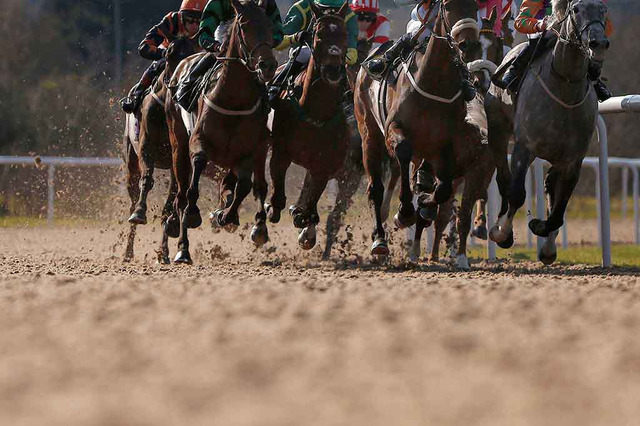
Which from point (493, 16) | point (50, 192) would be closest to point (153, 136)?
point (493, 16)

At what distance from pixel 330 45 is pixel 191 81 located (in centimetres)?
108

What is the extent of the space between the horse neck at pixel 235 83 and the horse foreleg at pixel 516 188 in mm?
1706

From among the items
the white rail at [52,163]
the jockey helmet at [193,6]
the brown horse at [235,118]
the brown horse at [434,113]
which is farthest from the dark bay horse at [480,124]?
the white rail at [52,163]

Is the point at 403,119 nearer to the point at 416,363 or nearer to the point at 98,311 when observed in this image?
the point at 98,311

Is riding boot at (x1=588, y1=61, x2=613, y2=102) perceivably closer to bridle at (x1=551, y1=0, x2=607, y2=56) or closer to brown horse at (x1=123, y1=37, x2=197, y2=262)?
bridle at (x1=551, y1=0, x2=607, y2=56)

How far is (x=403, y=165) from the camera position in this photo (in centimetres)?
739

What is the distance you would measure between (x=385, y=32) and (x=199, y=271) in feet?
10.3

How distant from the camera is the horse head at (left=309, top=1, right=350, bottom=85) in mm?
7736

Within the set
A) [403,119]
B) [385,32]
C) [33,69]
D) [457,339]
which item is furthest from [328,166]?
[33,69]

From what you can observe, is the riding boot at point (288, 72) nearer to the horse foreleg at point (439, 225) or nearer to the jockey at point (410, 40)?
the jockey at point (410, 40)

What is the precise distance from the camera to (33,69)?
21969 mm

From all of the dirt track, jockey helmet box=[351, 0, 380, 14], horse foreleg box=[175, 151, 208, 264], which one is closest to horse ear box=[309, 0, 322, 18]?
horse foreleg box=[175, 151, 208, 264]

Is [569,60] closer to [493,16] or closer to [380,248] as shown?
[493,16]

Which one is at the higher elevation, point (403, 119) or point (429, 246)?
point (403, 119)
